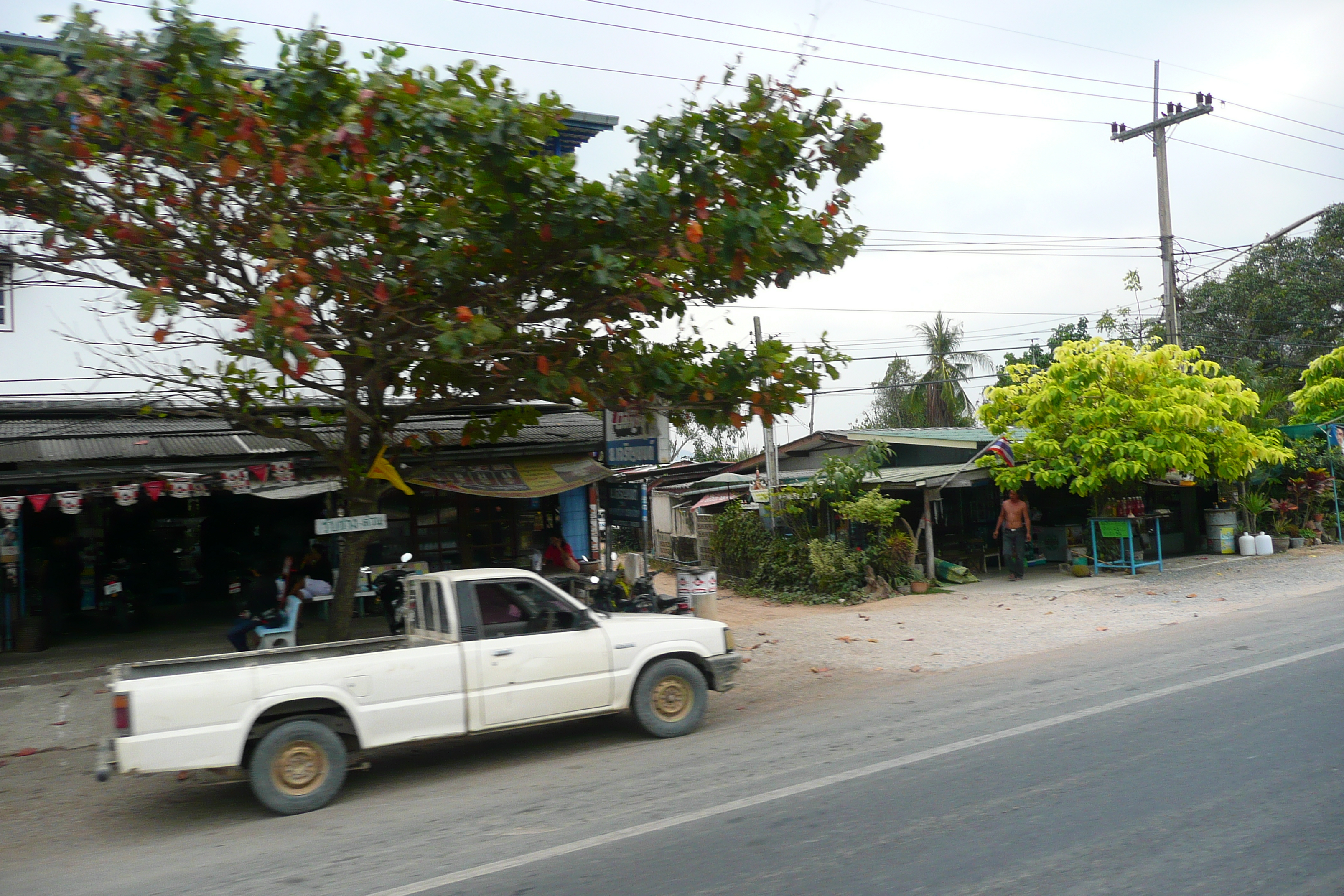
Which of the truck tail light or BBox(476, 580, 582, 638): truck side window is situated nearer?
the truck tail light

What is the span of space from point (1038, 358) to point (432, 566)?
2742 centimetres

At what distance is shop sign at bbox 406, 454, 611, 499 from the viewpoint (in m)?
12.8

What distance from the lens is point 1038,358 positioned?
35.8 meters

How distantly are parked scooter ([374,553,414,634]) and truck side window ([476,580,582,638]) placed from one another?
4073 millimetres

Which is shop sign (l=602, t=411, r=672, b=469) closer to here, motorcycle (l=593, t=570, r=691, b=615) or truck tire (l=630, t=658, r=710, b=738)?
motorcycle (l=593, t=570, r=691, b=615)

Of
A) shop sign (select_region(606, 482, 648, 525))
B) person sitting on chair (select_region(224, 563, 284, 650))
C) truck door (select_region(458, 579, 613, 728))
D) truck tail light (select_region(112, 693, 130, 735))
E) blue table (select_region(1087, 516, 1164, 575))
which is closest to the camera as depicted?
truck tail light (select_region(112, 693, 130, 735))

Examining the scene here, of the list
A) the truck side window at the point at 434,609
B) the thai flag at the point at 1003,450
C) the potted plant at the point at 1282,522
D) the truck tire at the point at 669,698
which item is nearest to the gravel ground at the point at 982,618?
the potted plant at the point at 1282,522

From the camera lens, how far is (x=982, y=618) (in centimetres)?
1393

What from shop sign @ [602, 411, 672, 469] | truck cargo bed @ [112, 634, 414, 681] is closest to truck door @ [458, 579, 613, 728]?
truck cargo bed @ [112, 634, 414, 681]

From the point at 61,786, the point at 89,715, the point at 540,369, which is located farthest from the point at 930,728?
the point at 89,715

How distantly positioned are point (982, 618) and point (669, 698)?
7.51m

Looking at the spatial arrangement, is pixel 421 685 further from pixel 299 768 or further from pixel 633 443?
pixel 633 443

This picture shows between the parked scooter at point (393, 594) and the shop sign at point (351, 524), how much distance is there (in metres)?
1.74

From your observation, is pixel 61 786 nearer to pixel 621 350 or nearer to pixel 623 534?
pixel 621 350
